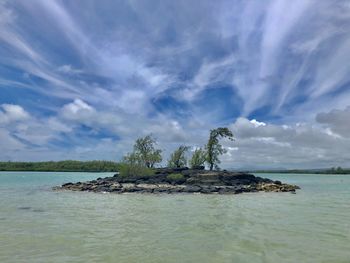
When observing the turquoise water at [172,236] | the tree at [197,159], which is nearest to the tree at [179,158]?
the tree at [197,159]

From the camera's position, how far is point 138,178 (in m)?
70.8

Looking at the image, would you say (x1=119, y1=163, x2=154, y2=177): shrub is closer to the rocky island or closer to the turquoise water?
the rocky island

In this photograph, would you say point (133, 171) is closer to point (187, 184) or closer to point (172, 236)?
point (187, 184)

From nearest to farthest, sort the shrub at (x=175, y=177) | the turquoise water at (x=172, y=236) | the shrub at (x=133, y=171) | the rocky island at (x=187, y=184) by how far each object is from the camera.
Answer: the turquoise water at (x=172, y=236)
the rocky island at (x=187, y=184)
the shrub at (x=175, y=177)
the shrub at (x=133, y=171)

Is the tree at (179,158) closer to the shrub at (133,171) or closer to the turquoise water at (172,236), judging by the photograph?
the shrub at (133,171)

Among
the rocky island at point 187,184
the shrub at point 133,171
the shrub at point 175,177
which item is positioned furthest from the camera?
the shrub at point 133,171

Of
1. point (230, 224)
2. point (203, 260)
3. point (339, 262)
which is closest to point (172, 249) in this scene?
point (203, 260)

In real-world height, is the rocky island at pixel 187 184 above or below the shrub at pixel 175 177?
below

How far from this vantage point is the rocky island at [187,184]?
52.0 meters

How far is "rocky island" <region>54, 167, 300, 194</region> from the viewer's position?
52.0m

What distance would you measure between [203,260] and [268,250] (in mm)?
3429

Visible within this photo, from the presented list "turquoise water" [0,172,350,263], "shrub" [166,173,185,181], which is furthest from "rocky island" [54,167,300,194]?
"turquoise water" [0,172,350,263]

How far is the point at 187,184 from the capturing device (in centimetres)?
6341

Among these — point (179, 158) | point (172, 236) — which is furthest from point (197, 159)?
point (172, 236)
